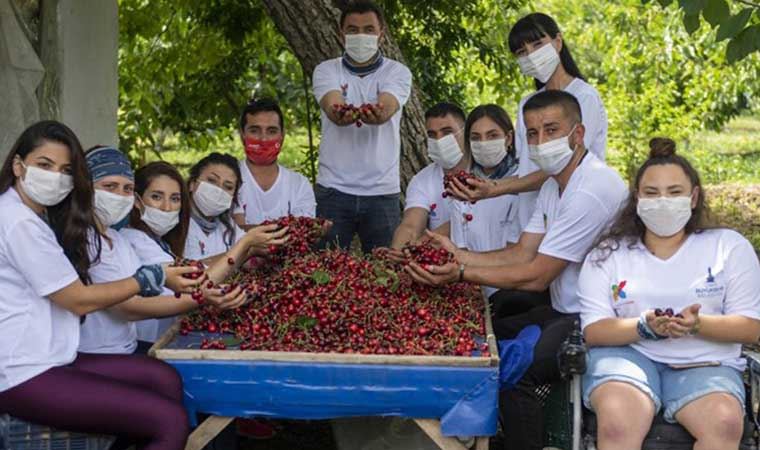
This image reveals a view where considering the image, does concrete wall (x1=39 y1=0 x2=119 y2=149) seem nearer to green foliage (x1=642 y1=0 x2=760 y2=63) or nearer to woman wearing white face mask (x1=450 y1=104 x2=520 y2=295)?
woman wearing white face mask (x1=450 y1=104 x2=520 y2=295)

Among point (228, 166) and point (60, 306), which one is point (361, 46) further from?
point (60, 306)

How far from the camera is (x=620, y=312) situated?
453 centimetres

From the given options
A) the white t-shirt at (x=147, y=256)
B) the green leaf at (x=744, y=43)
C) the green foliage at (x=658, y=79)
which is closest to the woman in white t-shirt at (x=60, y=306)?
the white t-shirt at (x=147, y=256)

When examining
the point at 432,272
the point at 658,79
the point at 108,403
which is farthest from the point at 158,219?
the point at 658,79

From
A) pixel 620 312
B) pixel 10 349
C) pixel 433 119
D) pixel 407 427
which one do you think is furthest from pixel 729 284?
pixel 10 349

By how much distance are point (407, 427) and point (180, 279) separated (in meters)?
1.36

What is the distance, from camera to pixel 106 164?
4.72 metres

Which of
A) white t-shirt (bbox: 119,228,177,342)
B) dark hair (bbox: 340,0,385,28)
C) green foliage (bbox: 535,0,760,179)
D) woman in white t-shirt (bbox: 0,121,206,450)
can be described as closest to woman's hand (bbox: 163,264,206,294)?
woman in white t-shirt (bbox: 0,121,206,450)

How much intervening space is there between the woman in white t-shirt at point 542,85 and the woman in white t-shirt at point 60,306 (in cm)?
193

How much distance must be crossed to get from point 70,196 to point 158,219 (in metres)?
0.74

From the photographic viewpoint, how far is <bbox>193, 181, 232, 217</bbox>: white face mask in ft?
18.1

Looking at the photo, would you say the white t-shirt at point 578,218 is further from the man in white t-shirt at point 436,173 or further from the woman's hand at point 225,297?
the woman's hand at point 225,297

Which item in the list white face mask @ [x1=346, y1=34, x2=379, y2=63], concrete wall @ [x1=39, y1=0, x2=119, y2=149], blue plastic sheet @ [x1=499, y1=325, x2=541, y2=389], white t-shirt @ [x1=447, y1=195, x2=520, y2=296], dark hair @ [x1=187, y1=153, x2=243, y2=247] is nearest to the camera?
blue plastic sheet @ [x1=499, y1=325, x2=541, y2=389]

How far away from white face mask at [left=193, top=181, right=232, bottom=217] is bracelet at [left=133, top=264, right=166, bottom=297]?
1220 millimetres
